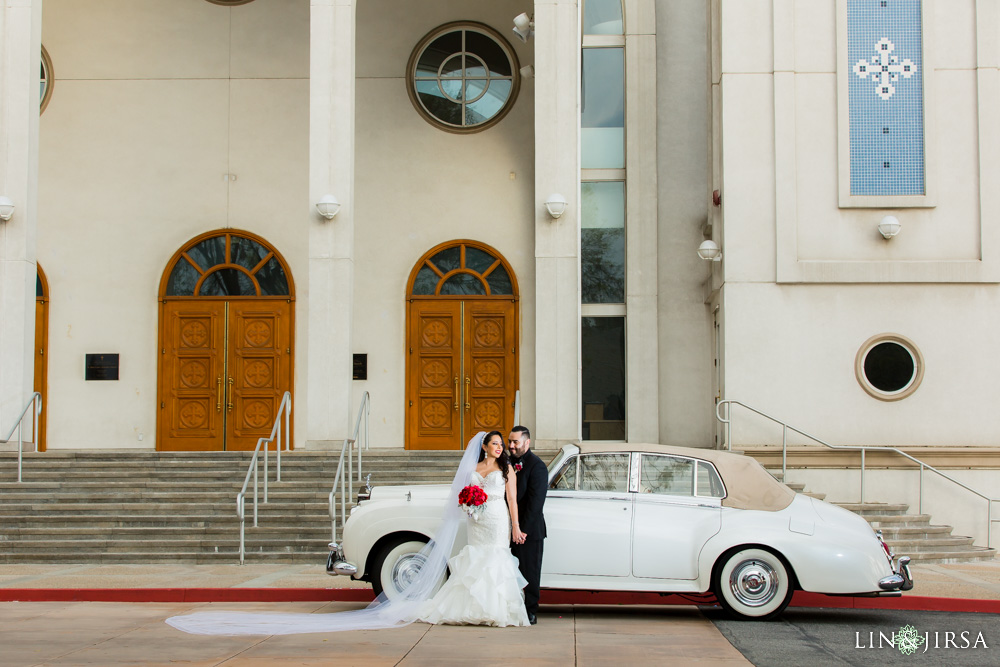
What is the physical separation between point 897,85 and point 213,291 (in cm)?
1245

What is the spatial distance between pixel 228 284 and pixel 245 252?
2.23ft

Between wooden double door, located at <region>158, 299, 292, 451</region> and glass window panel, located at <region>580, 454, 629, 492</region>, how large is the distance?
11.7m

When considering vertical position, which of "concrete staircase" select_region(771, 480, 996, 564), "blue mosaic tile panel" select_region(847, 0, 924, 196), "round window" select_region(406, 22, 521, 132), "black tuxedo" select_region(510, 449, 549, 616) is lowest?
"concrete staircase" select_region(771, 480, 996, 564)

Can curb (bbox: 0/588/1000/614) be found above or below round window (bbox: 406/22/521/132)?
below

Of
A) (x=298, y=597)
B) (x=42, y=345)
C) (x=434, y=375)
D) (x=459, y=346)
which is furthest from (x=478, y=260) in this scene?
(x=298, y=597)

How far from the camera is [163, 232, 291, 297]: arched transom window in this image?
20703 mm

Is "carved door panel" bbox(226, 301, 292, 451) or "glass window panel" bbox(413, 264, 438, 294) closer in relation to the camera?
"carved door panel" bbox(226, 301, 292, 451)

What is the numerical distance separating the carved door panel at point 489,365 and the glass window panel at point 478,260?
2.20 feet

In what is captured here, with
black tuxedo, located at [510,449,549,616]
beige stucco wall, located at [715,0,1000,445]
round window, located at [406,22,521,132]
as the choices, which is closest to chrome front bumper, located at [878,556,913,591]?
black tuxedo, located at [510,449,549,616]

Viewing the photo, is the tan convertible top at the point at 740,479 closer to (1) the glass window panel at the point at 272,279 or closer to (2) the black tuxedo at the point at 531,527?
(2) the black tuxedo at the point at 531,527

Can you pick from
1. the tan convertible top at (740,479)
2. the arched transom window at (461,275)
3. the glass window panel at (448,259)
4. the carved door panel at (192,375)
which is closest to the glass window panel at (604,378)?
the arched transom window at (461,275)

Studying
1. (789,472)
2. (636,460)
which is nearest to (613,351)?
(789,472)

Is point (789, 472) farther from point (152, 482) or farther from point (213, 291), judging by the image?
point (213, 291)

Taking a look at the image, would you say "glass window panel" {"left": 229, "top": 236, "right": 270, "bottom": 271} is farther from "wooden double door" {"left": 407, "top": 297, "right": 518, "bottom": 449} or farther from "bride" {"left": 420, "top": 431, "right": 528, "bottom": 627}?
"bride" {"left": 420, "top": 431, "right": 528, "bottom": 627}
